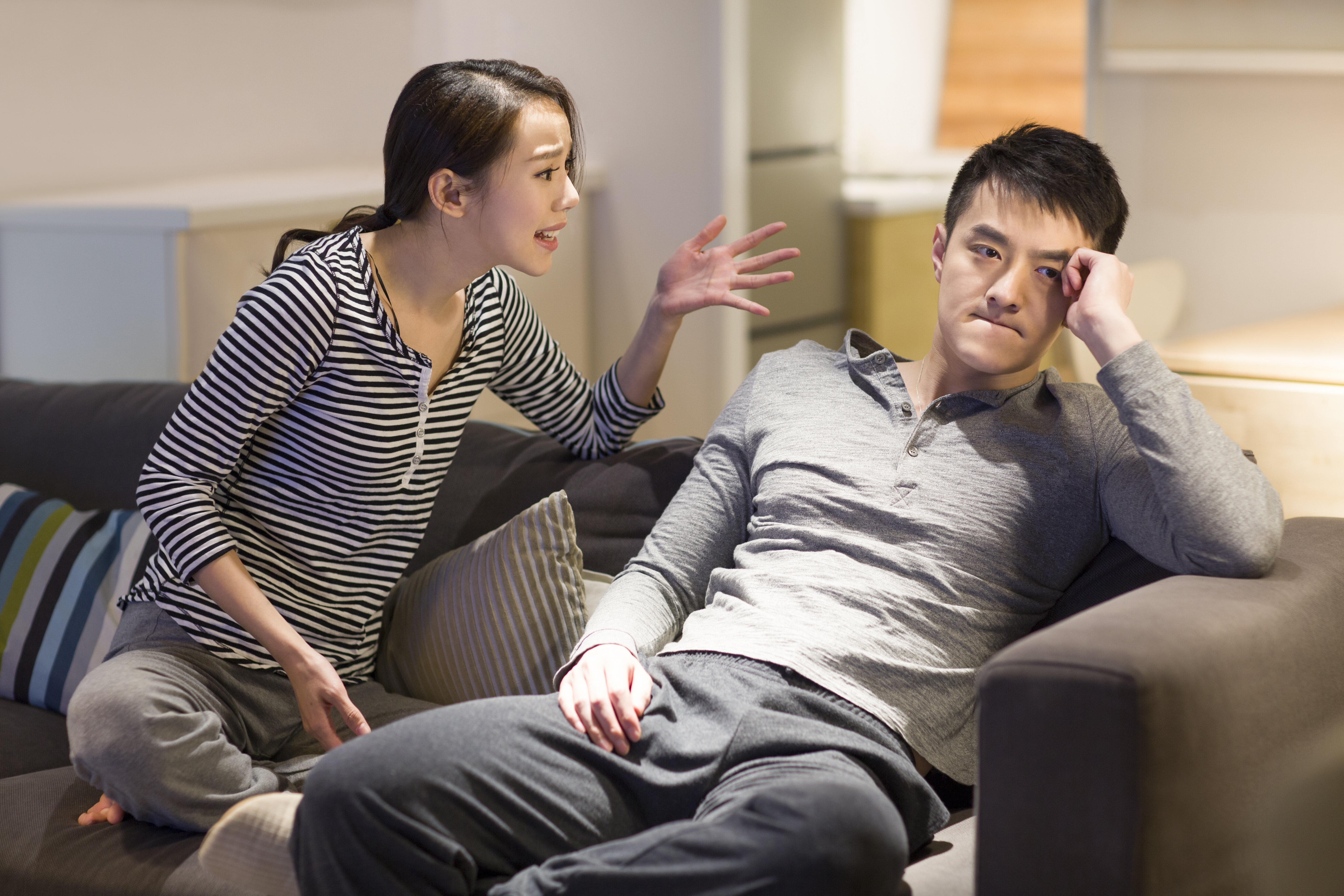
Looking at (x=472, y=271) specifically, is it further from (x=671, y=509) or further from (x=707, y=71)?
(x=707, y=71)

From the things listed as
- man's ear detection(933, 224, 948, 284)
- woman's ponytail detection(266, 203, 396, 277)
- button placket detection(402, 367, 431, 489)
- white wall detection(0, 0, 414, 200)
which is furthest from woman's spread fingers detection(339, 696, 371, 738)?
white wall detection(0, 0, 414, 200)

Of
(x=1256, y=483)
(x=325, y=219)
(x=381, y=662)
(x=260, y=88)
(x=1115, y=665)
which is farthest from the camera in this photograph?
(x=260, y=88)

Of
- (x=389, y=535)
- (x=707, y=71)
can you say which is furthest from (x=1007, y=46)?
(x=389, y=535)

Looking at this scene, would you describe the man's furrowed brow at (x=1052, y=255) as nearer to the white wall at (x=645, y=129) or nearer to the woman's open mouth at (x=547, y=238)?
the woman's open mouth at (x=547, y=238)

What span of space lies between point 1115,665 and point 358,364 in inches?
34.7

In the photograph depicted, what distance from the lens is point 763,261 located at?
1723mm

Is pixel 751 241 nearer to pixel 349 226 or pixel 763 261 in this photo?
pixel 763 261

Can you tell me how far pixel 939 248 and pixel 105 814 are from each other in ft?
3.56

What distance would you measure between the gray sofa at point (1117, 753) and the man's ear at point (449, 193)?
725mm

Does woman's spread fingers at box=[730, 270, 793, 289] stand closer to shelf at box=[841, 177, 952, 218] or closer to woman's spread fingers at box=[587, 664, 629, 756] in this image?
woman's spread fingers at box=[587, 664, 629, 756]

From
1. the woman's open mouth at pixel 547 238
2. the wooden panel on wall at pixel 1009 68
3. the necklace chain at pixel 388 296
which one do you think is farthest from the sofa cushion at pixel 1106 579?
the wooden panel on wall at pixel 1009 68

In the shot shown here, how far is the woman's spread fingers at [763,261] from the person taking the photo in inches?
65.0

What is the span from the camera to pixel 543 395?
1.79m

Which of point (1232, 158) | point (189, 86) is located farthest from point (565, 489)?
point (189, 86)
